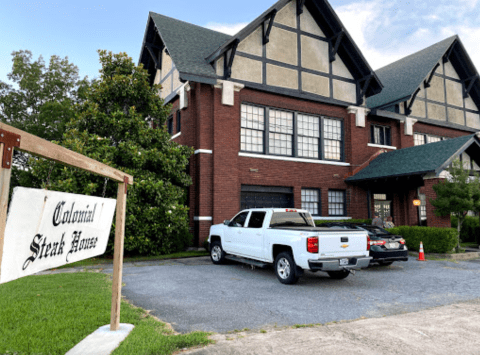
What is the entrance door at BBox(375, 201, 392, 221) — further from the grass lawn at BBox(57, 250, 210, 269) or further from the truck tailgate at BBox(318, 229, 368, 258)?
the truck tailgate at BBox(318, 229, 368, 258)

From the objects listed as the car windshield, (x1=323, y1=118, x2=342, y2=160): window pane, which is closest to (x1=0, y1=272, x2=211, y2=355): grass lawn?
the car windshield

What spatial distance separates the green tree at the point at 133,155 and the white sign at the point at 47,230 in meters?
8.67

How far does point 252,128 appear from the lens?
17.5 m

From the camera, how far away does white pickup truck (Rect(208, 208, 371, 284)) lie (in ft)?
28.0

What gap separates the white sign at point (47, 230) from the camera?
2.96 m

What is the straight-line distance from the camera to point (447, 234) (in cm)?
1405

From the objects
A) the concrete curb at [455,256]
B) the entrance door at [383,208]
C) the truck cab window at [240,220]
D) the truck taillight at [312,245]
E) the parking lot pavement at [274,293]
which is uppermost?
the entrance door at [383,208]

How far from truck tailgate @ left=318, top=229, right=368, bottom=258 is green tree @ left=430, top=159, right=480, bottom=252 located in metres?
7.60

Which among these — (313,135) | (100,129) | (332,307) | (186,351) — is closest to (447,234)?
(313,135)

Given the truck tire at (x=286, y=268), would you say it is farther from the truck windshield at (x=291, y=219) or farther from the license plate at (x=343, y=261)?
the license plate at (x=343, y=261)

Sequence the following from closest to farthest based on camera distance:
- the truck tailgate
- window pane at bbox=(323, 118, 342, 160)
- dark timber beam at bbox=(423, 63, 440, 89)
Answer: the truck tailgate < window pane at bbox=(323, 118, 342, 160) < dark timber beam at bbox=(423, 63, 440, 89)

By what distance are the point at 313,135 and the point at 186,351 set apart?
1627 centimetres

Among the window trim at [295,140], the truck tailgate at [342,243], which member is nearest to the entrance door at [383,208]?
the window trim at [295,140]

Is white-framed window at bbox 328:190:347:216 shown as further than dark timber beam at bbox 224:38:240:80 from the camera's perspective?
Yes
